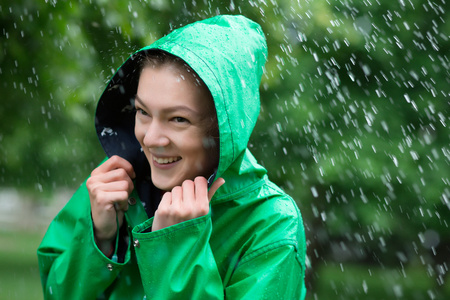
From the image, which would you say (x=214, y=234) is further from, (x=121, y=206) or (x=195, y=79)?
(x=195, y=79)

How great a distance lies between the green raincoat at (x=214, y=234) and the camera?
267cm

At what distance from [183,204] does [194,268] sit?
0.25 m

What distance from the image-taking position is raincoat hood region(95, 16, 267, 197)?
2.79 m

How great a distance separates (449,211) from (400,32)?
11.0 ft

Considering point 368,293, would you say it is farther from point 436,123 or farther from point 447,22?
point 447,22

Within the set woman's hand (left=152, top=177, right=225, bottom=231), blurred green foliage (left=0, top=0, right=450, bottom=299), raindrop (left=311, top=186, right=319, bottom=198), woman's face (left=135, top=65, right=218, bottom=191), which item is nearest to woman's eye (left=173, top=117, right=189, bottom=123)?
woman's face (left=135, top=65, right=218, bottom=191)

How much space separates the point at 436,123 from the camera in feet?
34.4

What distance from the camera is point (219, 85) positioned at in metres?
2.78

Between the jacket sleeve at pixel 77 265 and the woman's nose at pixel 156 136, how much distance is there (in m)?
0.45

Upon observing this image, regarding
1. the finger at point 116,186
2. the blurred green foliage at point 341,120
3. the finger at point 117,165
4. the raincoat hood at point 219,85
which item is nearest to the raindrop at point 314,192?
the blurred green foliage at point 341,120

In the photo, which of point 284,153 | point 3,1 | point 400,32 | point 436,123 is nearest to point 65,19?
point 3,1

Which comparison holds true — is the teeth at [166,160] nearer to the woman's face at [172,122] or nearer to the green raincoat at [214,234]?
the woman's face at [172,122]

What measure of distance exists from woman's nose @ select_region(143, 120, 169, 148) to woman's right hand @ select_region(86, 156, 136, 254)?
283 millimetres

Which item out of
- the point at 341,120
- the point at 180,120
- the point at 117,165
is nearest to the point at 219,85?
the point at 180,120
